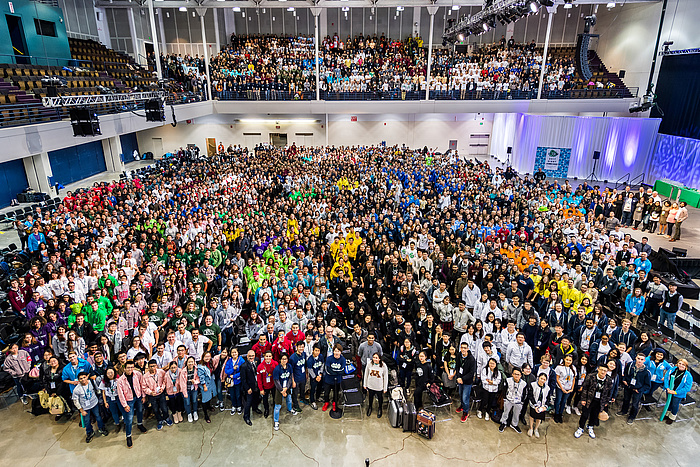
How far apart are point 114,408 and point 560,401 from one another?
6.50 meters

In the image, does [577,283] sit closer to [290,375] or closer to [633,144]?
[290,375]

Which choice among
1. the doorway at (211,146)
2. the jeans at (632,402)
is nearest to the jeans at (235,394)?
the jeans at (632,402)

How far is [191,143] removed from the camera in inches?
1151

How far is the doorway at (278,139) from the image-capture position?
2949 cm

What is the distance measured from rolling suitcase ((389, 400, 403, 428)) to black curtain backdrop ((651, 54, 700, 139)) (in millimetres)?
21304

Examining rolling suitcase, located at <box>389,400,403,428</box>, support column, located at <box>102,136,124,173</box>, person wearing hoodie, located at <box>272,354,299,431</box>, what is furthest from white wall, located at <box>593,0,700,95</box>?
support column, located at <box>102,136,124,173</box>

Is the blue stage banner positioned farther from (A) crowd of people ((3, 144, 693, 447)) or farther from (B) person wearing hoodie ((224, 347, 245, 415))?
(B) person wearing hoodie ((224, 347, 245, 415))

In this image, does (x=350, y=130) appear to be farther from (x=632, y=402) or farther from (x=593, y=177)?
(x=632, y=402)

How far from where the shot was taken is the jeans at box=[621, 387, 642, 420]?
6.17 m

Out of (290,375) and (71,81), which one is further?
(71,81)

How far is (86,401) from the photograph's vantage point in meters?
5.67

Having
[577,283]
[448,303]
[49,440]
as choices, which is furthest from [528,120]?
[49,440]

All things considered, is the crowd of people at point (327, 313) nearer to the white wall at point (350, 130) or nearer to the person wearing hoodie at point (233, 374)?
the person wearing hoodie at point (233, 374)

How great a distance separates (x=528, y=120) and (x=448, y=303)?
19.4 meters
